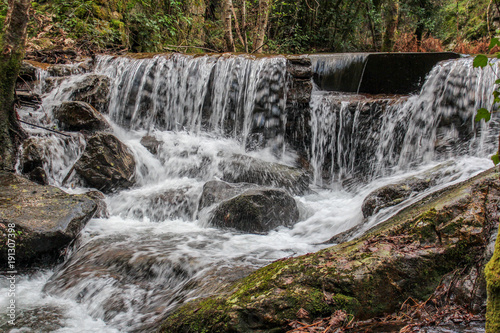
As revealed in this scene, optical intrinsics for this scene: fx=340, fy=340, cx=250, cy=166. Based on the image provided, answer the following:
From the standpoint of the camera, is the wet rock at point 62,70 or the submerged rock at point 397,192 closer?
the submerged rock at point 397,192

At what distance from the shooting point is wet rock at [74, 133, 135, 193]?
21.2ft

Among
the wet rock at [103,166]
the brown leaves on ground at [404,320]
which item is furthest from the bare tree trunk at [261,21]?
the brown leaves on ground at [404,320]

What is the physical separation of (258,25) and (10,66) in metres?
9.68

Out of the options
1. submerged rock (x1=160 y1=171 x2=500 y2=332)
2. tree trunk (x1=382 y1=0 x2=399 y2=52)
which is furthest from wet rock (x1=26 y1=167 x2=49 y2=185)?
tree trunk (x1=382 y1=0 x2=399 y2=52)

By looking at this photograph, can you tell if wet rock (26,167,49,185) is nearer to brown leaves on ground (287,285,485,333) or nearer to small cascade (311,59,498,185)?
small cascade (311,59,498,185)

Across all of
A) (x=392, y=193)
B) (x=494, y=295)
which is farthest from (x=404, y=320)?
(x=392, y=193)

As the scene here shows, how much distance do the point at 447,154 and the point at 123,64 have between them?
8.16 m

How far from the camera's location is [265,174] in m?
6.71

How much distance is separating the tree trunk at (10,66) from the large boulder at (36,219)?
2.42 ft

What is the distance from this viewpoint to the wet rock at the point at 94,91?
27.4ft

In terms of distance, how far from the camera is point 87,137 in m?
7.28

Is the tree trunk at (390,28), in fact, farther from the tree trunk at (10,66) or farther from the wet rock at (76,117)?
the tree trunk at (10,66)

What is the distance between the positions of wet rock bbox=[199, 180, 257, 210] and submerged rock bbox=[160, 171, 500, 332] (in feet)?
11.1

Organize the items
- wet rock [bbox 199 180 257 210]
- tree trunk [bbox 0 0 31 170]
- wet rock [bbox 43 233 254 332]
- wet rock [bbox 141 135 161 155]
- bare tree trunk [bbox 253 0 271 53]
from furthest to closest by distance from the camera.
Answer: bare tree trunk [bbox 253 0 271 53], wet rock [bbox 141 135 161 155], wet rock [bbox 199 180 257 210], tree trunk [bbox 0 0 31 170], wet rock [bbox 43 233 254 332]
